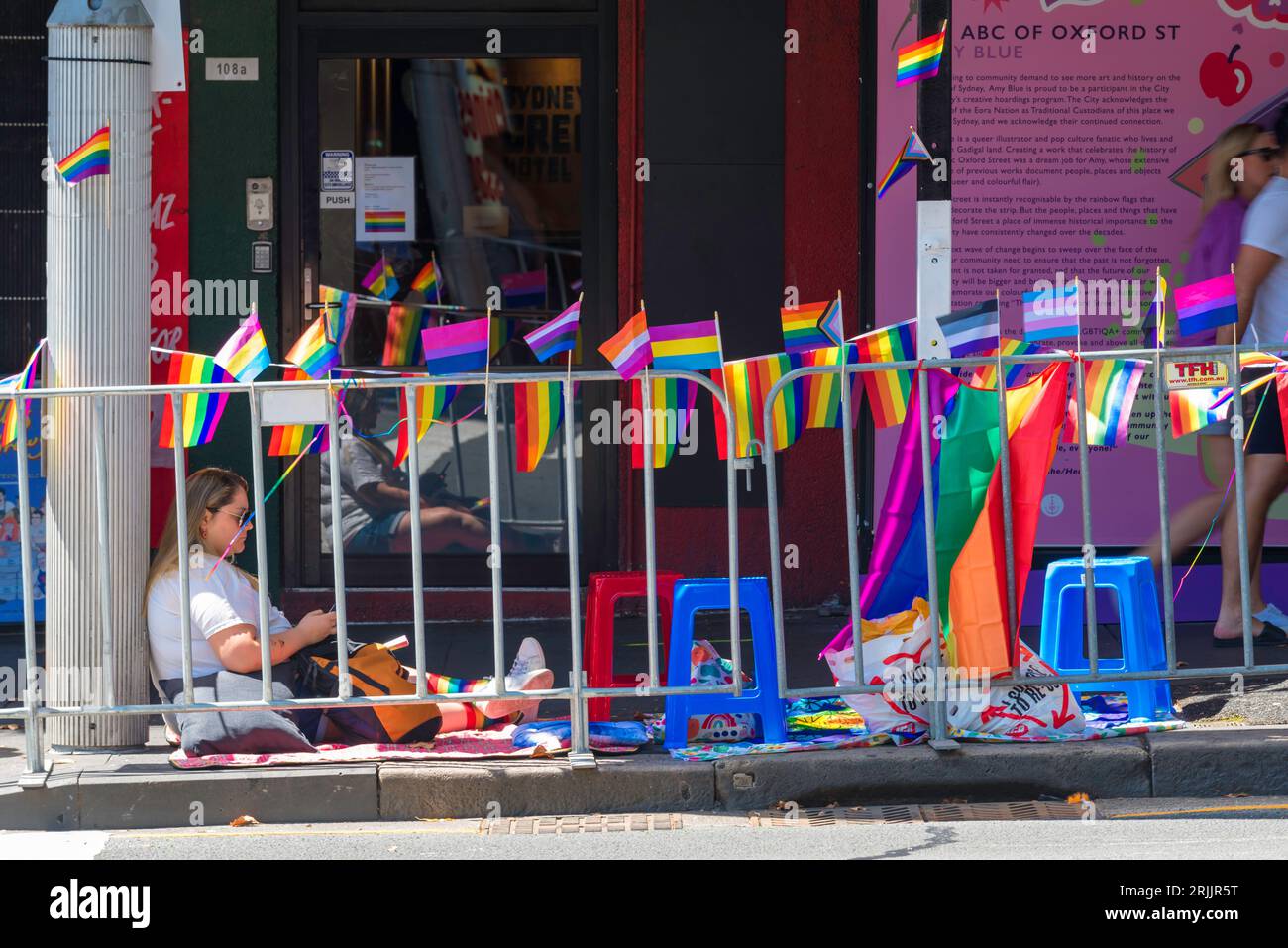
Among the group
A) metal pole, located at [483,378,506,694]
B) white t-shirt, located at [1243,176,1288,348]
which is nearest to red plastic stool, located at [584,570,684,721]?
metal pole, located at [483,378,506,694]

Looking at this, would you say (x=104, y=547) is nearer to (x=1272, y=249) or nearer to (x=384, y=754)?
(x=384, y=754)

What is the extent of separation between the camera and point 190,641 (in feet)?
19.4

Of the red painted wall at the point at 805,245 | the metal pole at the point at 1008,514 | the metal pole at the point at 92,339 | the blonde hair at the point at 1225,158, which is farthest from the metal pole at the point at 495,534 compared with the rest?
the blonde hair at the point at 1225,158

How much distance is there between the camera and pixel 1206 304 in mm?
5801

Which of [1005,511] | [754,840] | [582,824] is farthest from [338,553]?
[1005,511]

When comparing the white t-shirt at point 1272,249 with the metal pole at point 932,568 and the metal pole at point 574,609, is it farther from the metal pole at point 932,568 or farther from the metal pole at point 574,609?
the metal pole at point 574,609

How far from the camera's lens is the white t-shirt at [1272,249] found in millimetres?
7762

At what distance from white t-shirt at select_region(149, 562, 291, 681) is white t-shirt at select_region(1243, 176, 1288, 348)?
4.66 m

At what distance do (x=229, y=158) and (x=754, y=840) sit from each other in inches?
190

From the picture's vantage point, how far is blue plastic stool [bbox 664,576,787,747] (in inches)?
238

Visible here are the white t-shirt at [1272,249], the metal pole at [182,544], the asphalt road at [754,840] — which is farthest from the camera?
the white t-shirt at [1272,249]

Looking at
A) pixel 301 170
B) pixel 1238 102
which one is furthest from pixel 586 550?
pixel 1238 102

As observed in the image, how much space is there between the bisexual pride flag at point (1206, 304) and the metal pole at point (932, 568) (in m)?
0.90

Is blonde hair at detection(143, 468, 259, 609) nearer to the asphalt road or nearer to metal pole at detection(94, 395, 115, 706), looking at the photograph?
metal pole at detection(94, 395, 115, 706)
